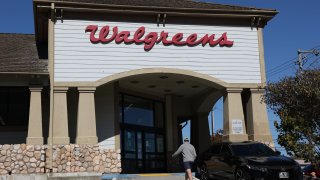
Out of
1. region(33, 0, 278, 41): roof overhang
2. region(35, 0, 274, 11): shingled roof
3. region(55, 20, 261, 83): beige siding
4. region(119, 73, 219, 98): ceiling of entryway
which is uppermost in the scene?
region(35, 0, 274, 11): shingled roof

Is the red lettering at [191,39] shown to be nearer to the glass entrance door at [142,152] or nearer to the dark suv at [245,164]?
the dark suv at [245,164]

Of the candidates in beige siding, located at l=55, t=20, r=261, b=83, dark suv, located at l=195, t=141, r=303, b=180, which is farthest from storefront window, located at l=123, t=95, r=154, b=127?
dark suv, located at l=195, t=141, r=303, b=180

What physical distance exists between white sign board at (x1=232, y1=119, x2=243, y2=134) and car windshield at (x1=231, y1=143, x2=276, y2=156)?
461 centimetres

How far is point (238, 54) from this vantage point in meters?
22.0

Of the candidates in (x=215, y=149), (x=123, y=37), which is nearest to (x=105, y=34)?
(x=123, y=37)

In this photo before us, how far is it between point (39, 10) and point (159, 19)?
206 inches

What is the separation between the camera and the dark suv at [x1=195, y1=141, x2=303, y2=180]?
47.4 feet

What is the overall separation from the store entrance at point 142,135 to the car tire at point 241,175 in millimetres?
10132

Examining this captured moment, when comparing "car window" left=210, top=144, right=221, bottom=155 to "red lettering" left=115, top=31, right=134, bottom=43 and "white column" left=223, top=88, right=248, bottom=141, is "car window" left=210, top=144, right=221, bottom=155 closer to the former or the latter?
"white column" left=223, top=88, right=248, bottom=141

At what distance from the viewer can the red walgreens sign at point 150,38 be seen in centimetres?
2064

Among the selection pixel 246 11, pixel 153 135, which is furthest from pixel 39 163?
pixel 246 11

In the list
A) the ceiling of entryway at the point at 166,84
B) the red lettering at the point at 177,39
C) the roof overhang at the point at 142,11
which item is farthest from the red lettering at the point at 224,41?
the ceiling of entryway at the point at 166,84

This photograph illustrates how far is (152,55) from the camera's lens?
69.2ft

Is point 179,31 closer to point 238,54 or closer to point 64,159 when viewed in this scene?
point 238,54
